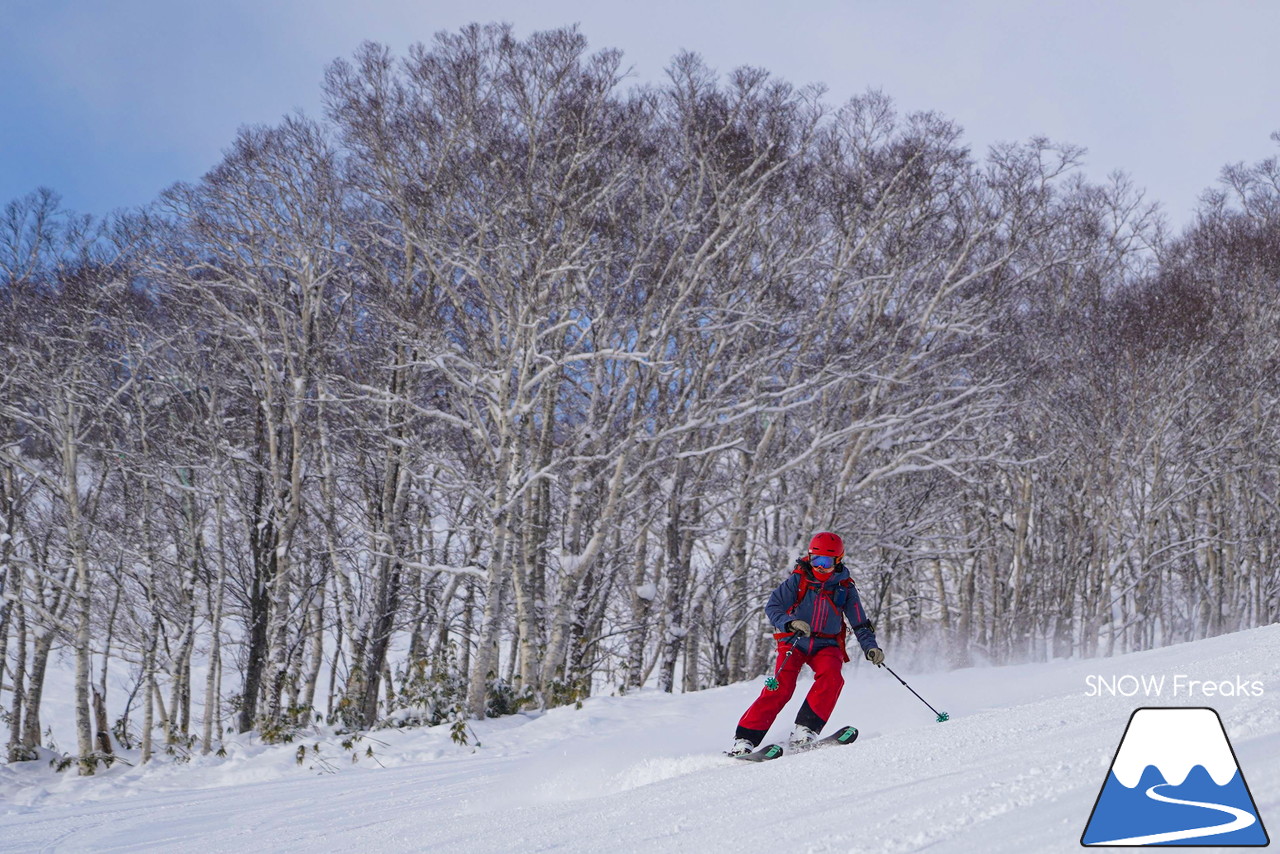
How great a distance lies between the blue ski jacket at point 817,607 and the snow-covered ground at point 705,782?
68 cm

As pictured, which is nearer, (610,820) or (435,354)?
(610,820)

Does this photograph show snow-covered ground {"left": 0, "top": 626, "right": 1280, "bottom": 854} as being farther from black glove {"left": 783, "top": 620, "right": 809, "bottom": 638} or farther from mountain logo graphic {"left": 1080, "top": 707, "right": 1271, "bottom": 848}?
black glove {"left": 783, "top": 620, "right": 809, "bottom": 638}

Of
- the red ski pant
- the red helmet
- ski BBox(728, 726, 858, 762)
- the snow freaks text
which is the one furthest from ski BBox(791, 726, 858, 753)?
the snow freaks text

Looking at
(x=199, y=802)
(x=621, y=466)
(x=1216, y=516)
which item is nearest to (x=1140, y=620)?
(x=1216, y=516)

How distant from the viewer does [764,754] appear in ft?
19.0

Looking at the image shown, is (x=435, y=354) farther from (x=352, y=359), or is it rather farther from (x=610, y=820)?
(x=610, y=820)

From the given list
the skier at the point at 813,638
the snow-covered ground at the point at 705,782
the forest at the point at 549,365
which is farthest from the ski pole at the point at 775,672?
the forest at the point at 549,365

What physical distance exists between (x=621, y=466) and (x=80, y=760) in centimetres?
855

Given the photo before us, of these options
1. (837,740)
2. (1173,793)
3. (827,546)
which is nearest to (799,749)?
(837,740)

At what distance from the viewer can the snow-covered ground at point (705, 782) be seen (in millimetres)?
3576

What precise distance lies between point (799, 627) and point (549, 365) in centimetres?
676

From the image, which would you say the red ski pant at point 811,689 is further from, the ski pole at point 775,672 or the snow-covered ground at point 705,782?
the snow-covered ground at point 705,782

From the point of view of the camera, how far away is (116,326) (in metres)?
14.9

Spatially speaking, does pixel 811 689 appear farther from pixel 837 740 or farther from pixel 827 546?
pixel 827 546
